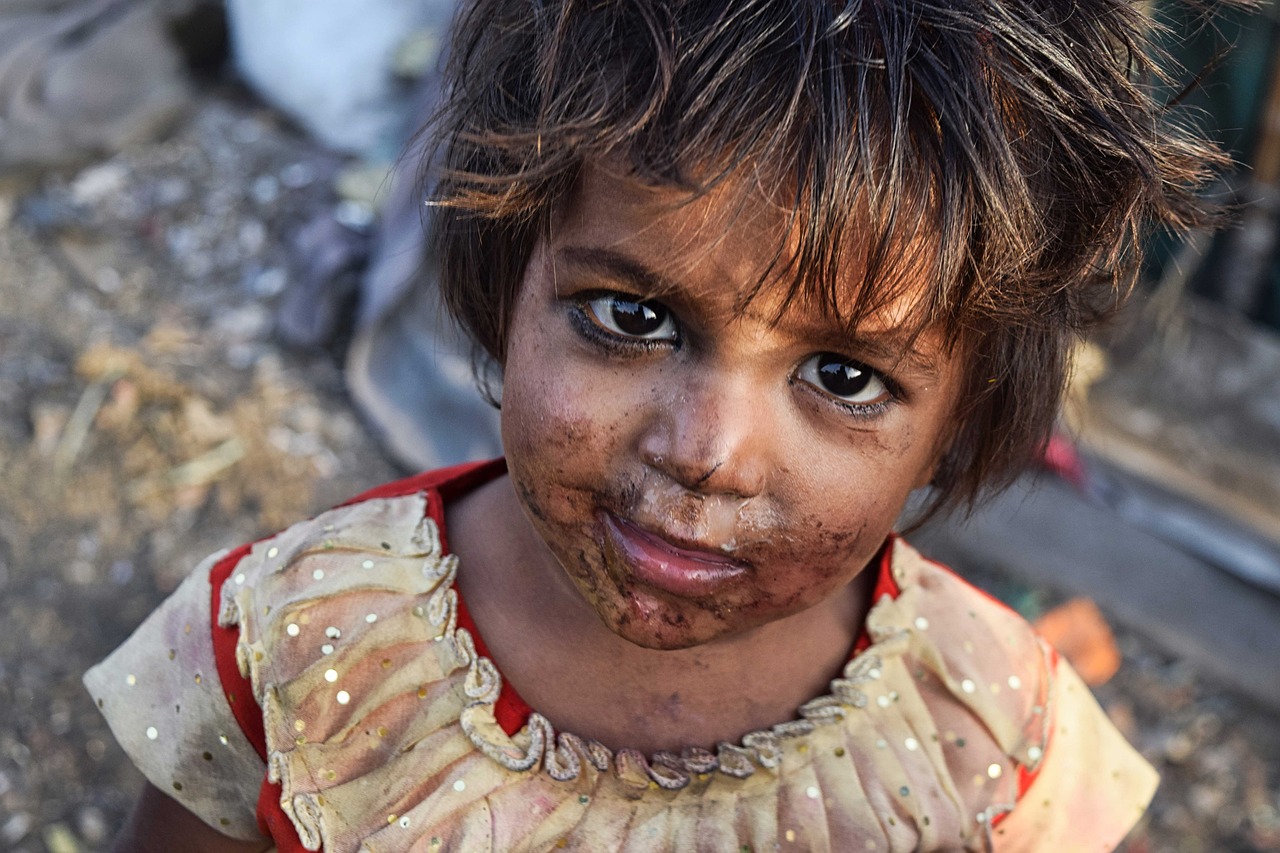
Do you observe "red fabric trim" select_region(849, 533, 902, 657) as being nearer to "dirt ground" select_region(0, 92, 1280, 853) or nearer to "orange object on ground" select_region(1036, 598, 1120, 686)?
"dirt ground" select_region(0, 92, 1280, 853)

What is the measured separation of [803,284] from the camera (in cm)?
96

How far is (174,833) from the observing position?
136 cm

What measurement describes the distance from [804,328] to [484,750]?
57 centimetres

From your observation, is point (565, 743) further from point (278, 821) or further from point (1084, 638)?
point (1084, 638)

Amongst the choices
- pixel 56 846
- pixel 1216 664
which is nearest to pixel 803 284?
pixel 56 846

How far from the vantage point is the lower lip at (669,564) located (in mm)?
1045

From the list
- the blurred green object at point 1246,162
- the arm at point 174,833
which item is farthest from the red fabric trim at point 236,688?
the blurred green object at point 1246,162

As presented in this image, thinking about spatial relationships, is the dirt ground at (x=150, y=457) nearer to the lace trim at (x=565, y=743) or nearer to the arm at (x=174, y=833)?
the arm at (x=174, y=833)

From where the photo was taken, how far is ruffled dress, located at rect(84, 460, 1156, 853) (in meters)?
1.22

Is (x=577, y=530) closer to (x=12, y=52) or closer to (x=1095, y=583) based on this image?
(x=1095, y=583)

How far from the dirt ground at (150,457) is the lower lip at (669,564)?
5.89 ft

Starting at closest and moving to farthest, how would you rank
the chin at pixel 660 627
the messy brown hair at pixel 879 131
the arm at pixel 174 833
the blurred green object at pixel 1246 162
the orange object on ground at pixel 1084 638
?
1. the messy brown hair at pixel 879 131
2. the chin at pixel 660 627
3. the arm at pixel 174 833
4. the orange object on ground at pixel 1084 638
5. the blurred green object at pixel 1246 162

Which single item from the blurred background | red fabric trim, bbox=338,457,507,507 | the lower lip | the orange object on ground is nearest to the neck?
red fabric trim, bbox=338,457,507,507

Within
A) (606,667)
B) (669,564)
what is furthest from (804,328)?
(606,667)
